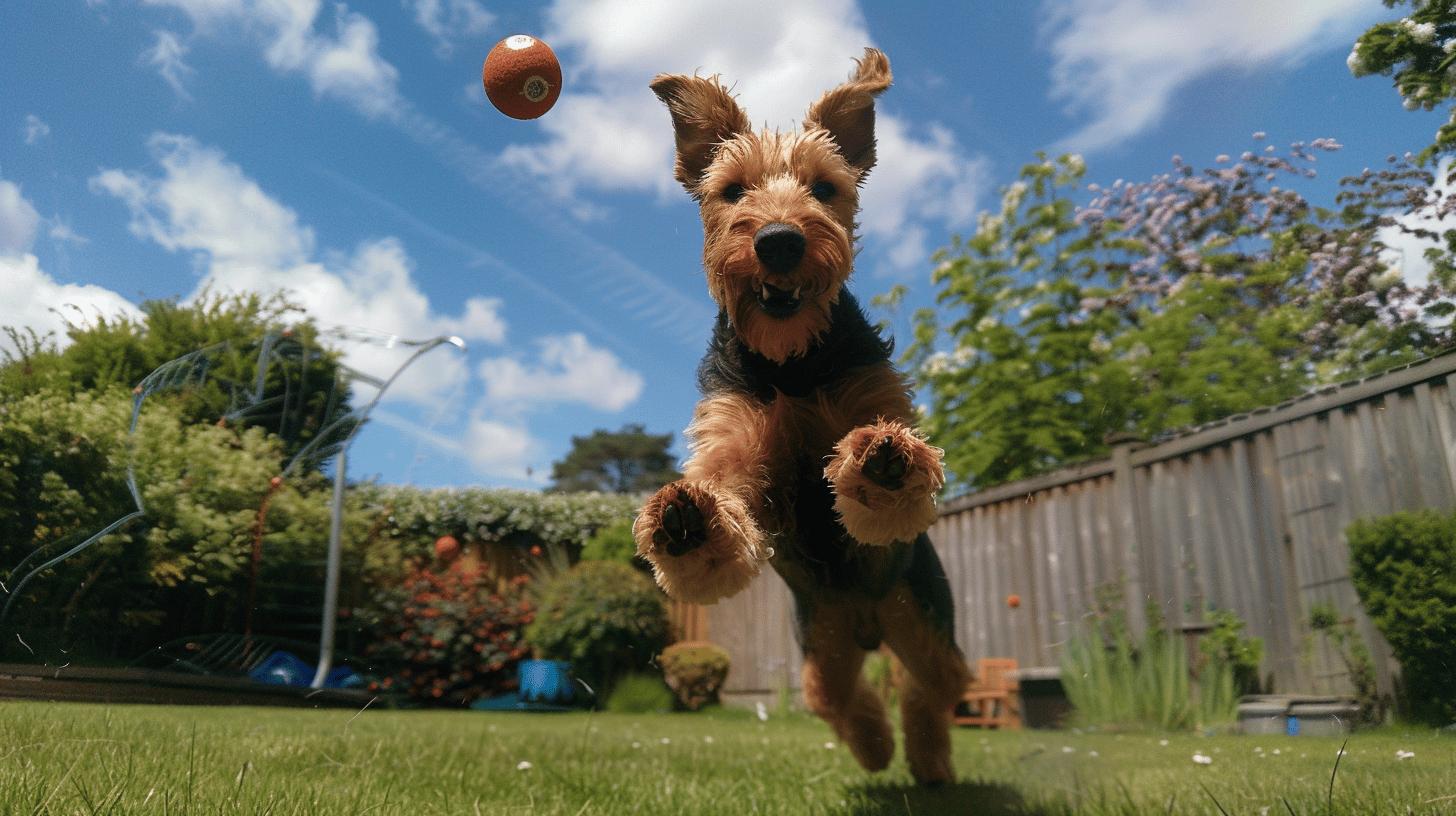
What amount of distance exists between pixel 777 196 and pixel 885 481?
0.74 meters

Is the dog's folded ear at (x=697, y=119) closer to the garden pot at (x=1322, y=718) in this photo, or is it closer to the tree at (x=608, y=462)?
the garden pot at (x=1322, y=718)

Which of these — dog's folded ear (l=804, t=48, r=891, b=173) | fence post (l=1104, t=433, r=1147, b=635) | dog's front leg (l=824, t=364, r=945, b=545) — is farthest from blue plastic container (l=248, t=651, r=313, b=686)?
fence post (l=1104, t=433, r=1147, b=635)

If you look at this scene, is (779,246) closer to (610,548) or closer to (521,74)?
(521,74)

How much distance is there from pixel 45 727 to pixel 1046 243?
32.2ft

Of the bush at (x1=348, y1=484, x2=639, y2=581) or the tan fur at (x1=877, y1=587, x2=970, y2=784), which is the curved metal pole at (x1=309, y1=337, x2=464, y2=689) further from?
the tan fur at (x1=877, y1=587, x2=970, y2=784)

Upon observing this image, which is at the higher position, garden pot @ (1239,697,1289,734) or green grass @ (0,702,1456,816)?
garden pot @ (1239,697,1289,734)

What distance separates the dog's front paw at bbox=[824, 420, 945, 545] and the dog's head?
15.5 inches

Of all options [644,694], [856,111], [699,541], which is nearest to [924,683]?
[699,541]

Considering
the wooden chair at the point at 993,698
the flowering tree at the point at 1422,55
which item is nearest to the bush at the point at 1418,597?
the flowering tree at the point at 1422,55

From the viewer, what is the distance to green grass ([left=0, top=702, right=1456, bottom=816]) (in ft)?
6.88

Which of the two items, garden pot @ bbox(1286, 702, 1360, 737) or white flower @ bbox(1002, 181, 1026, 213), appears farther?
white flower @ bbox(1002, 181, 1026, 213)

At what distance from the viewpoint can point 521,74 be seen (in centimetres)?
211

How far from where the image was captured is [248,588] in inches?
111

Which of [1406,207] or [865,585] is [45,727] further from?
[1406,207]
